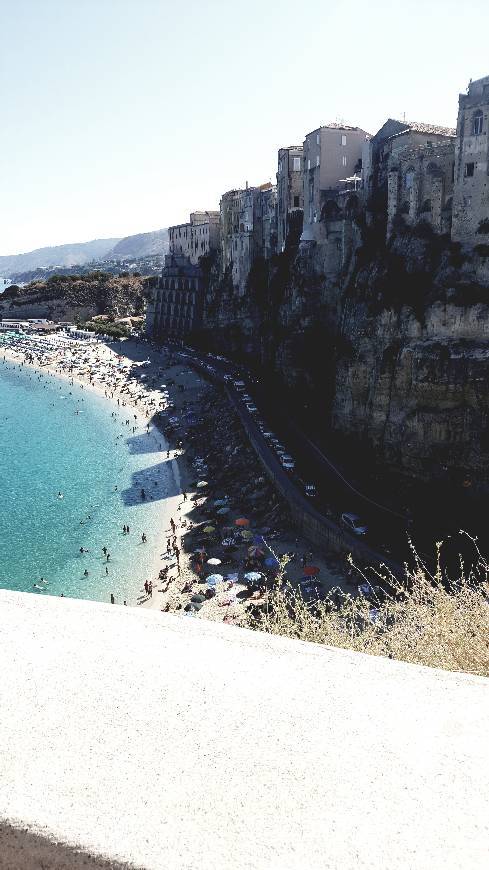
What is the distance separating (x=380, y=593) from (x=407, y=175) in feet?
65.5

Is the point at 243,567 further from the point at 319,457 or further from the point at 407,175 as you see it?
the point at 407,175

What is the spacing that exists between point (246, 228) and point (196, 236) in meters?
20.4

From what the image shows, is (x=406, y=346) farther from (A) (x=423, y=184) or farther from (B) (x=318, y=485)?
(A) (x=423, y=184)

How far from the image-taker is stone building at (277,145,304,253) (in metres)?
46.6

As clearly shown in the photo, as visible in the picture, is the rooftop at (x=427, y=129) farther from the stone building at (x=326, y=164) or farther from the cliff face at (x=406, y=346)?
the stone building at (x=326, y=164)

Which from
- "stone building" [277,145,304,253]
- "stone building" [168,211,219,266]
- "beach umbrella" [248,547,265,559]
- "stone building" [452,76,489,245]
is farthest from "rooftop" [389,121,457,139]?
"stone building" [168,211,219,266]

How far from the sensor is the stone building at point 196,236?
2835 inches

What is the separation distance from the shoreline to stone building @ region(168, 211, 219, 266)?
46.0 feet

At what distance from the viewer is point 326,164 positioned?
4009 centimetres

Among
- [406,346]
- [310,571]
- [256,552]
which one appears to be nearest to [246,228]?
[406,346]

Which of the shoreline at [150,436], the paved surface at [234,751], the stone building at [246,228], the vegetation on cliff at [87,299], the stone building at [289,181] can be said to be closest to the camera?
the paved surface at [234,751]

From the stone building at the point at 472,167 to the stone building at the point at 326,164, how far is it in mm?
13524

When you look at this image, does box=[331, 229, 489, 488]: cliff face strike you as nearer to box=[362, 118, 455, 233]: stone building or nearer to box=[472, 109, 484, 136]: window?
box=[362, 118, 455, 233]: stone building

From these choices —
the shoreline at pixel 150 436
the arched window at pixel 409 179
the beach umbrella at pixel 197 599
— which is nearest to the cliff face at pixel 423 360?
the arched window at pixel 409 179
